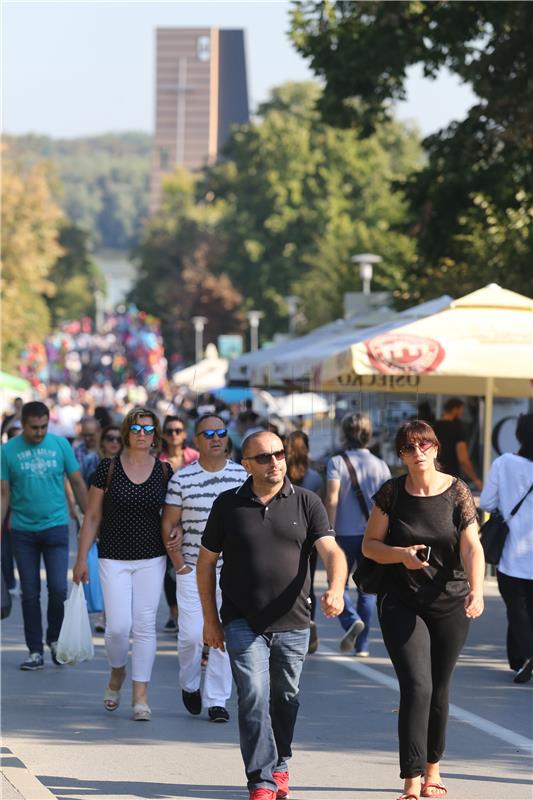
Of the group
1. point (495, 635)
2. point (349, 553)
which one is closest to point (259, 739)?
point (349, 553)

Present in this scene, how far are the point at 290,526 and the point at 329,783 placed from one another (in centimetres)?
129

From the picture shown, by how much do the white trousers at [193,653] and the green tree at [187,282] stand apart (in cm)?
7390

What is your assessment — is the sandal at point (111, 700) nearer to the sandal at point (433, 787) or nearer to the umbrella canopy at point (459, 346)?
the sandal at point (433, 787)

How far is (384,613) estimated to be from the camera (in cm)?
648

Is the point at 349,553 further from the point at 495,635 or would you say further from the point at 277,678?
the point at 277,678

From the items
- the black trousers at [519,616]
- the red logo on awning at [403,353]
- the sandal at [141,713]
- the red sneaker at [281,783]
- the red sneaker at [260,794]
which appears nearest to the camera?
the red sneaker at [260,794]

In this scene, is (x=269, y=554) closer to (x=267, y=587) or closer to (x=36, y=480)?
(x=267, y=587)

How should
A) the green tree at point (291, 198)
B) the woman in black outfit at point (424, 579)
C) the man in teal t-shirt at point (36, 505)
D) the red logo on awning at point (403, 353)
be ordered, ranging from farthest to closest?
the green tree at point (291, 198)
the red logo on awning at point (403, 353)
the man in teal t-shirt at point (36, 505)
the woman in black outfit at point (424, 579)

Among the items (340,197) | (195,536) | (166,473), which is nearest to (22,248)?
(340,197)

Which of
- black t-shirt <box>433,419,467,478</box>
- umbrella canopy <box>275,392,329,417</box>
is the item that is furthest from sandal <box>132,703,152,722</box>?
umbrella canopy <box>275,392,329,417</box>

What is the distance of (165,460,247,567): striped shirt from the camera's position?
840cm

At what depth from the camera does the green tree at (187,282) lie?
83.6 m

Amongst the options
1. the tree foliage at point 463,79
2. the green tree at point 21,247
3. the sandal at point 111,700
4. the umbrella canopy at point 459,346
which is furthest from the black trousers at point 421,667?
the green tree at point 21,247

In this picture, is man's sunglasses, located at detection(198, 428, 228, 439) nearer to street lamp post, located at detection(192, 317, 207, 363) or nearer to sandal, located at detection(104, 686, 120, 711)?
sandal, located at detection(104, 686, 120, 711)
